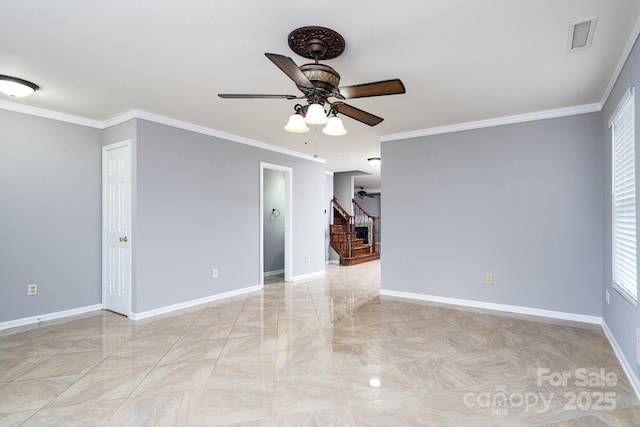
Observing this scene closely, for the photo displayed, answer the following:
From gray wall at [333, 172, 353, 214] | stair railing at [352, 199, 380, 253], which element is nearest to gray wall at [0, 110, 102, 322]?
gray wall at [333, 172, 353, 214]

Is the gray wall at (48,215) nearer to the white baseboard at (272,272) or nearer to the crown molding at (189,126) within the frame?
the crown molding at (189,126)

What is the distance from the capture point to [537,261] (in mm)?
4137

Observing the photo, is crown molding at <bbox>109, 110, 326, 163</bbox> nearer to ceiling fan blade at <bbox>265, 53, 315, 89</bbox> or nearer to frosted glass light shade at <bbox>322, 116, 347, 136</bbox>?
frosted glass light shade at <bbox>322, 116, 347, 136</bbox>

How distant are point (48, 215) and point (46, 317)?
3.83 ft

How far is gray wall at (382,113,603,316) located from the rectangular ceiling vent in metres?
1.77

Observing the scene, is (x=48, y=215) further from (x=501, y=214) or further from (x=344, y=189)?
(x=344, y=189)

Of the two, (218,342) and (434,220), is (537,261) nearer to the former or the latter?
(434,220)

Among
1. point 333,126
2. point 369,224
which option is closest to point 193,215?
point 333,126

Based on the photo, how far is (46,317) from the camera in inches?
157

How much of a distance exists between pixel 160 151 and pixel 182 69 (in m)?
1.63

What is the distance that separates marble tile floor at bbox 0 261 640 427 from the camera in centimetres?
209

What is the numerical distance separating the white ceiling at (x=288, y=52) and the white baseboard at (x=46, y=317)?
92.7 inches

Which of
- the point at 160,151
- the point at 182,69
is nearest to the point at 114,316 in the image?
the point at 160,151

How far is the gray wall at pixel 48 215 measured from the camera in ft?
12.4
